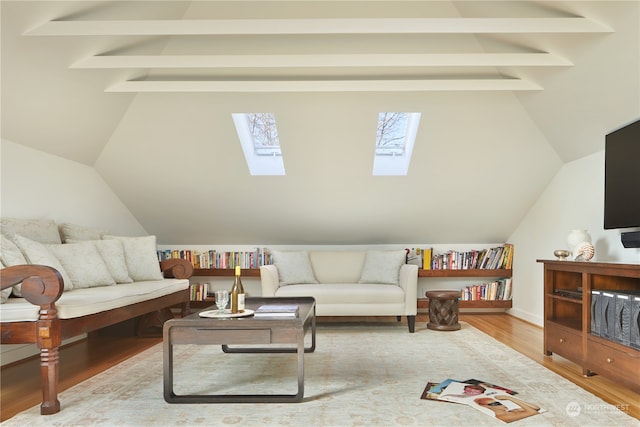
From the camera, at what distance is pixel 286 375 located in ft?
10.7

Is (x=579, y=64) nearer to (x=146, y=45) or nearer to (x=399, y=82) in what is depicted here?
(x=399, y=82)

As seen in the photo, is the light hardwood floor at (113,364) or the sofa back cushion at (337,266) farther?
the sofa back cushion at (337,266)

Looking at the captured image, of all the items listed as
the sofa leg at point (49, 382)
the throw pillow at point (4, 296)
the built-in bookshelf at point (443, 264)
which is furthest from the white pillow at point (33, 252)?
the built-in bookshelf at point (443, 264)

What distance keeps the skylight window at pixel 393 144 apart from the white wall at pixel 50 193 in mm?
2862

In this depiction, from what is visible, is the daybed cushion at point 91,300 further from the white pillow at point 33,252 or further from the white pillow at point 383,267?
the white pillow at point 383,267

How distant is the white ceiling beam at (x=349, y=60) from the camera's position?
3516 mm

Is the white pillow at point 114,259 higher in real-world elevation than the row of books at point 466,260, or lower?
higher

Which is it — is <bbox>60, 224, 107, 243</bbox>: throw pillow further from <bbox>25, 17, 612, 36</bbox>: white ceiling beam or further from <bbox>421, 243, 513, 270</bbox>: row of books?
<bbox>421, 243, 513, 270</bbox>: row of books

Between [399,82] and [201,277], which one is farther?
[201,277]

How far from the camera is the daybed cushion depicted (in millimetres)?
2668

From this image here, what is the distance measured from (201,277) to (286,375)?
10.9 feet

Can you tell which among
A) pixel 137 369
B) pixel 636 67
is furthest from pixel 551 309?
pixel 137 369

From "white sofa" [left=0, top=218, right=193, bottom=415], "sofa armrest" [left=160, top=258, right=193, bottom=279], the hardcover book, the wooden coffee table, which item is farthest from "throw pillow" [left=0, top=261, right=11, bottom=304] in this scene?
"sofa armrest" [left=160, top=258, right=193, bottom=279]

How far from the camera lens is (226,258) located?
6.11 metres
